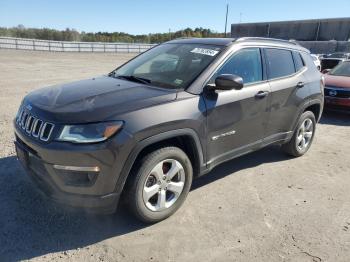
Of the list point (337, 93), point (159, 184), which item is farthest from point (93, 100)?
point (337, 93)

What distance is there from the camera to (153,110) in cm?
324

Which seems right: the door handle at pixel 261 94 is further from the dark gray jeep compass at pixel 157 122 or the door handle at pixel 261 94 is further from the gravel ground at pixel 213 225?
the gravel ground at pixel 213 225

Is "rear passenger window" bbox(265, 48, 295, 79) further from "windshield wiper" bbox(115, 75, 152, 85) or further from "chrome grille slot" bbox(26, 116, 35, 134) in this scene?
"chrome grille slot" bbox(26, 116, 35, 134)

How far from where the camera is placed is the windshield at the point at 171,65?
3.87 metres

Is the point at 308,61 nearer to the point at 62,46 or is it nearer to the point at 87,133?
the point at 87,133

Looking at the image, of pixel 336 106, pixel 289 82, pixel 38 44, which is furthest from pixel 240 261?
pixel 38 44

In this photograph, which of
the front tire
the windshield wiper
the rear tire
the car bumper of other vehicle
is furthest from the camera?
the rear tire

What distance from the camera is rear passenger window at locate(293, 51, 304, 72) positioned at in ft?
17.3

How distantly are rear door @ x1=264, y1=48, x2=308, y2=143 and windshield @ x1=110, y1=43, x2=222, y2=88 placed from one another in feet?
3.36

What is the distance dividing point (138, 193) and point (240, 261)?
109 centimetres

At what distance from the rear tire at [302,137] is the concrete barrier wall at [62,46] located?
2935cm

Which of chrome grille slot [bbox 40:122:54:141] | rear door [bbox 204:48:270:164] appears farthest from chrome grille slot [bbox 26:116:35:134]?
rear door [bbox 204:48:270:164]

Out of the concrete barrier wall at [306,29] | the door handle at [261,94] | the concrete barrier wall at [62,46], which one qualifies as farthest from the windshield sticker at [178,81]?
the concrete barrier wall at [306,29]

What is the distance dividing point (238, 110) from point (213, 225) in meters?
1.33
